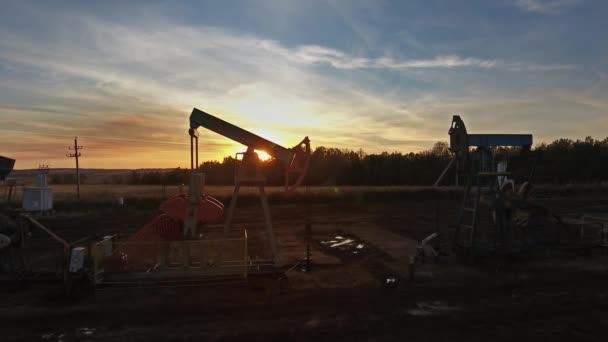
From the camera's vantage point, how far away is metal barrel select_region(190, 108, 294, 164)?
355 inches

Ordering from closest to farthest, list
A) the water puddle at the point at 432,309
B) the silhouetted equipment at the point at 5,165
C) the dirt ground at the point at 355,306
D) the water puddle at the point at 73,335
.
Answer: the water puddle at the point at 73,335 → the dirt ground at the point at 355,306 → the water puddle at the point at 432,309 → the silhouetted equipment at the point at 5,165

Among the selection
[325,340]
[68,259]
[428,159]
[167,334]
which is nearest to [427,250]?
[325,340]

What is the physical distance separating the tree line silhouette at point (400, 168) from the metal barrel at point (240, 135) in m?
39.8

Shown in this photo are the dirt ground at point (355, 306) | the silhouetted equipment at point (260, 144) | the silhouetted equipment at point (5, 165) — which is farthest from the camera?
the silhouetted equipment at point (5, 165)

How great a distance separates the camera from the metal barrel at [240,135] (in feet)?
29.6

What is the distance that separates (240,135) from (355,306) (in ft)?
13.5

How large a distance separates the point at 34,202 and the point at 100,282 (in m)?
20.7

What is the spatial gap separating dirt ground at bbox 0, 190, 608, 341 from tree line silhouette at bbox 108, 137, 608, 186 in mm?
39273

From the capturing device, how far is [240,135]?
9.32 meters

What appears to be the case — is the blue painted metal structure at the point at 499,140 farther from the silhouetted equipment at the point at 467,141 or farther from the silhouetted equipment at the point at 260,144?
the silhouetted equipment at the point at 260,144

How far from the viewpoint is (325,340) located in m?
6.13

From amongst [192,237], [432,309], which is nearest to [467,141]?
[432,309]

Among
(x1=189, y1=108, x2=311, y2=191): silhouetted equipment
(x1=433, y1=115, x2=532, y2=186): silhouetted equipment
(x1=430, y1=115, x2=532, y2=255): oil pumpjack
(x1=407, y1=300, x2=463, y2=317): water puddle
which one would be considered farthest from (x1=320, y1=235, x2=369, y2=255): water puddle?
(x1=407, y1=300, x2=463, y2=317): water puddle

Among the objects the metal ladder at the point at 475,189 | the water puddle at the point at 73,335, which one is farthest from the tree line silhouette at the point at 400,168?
the water puddle at the point at 73,335
